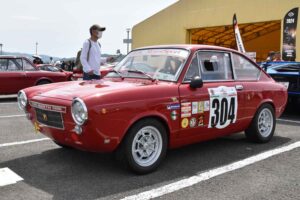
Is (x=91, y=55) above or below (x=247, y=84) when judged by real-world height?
above

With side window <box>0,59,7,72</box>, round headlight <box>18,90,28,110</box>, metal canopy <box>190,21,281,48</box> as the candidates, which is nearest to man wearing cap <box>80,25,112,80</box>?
round headlight <box>18,90,28,110</box>

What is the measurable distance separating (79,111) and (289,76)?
585cm

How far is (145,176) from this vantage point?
3.99 meters

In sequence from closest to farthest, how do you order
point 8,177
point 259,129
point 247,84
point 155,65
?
Result: point 8,177 < point 155,65 < point 247,84 < point 259,129

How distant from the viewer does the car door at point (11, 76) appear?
37.2ft

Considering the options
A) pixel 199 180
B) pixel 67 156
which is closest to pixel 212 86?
pixel 199 180

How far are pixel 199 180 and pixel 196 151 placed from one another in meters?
1.21

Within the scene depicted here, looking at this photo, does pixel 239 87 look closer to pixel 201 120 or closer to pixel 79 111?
pixel 201 120

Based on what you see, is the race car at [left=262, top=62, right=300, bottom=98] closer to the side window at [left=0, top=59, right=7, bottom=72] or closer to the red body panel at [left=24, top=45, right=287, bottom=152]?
the red body panel at [left=24, top=45, right=287, bottom=152]

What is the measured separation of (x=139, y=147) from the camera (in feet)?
13.2

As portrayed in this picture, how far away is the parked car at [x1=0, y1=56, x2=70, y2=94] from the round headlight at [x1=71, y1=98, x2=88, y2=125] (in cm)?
853

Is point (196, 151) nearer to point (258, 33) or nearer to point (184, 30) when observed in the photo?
point (184, 30)

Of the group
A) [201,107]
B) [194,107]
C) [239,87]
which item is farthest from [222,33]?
[194,107]

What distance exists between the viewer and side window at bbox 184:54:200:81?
450 centimetres
